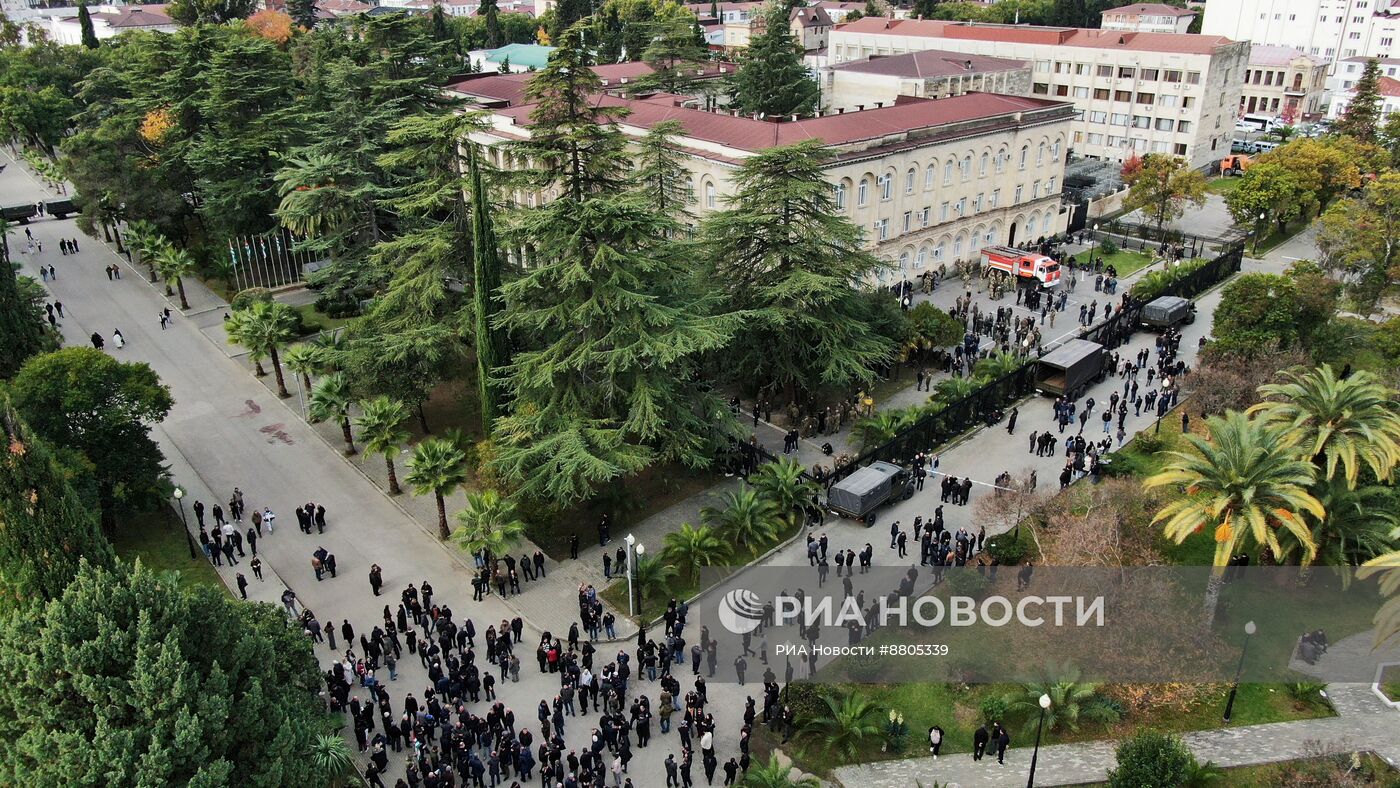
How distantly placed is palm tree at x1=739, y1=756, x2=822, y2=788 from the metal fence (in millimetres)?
12863

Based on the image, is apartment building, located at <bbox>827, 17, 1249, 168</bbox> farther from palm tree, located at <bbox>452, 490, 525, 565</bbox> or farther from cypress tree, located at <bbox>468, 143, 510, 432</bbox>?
palm tree, located at <bbox>452, 490, 525, 565</bbox>

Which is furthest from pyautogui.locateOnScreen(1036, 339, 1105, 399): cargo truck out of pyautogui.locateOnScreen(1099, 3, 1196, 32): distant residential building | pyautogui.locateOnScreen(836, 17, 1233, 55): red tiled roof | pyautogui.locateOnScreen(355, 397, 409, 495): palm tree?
pyautogui.locateOnScreen(1099, 3, 1196, 32): distant residential building

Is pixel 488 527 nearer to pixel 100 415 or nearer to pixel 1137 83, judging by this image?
pixel 100 415

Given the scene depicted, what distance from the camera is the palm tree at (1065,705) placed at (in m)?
22.0

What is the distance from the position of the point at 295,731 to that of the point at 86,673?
11.8 feet

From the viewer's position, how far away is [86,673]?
15.4m

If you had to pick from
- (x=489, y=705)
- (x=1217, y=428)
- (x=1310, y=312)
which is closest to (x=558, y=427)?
(x=489, y=705)

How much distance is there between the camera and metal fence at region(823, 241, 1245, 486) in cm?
3325

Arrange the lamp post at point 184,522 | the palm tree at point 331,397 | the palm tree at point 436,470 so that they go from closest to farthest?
the palm tree at point 436,470, the lamp post at point 184,522, the palm tree at point 331,397

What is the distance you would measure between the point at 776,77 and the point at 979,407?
40829mm

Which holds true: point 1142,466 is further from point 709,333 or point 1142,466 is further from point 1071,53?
point 1071,53

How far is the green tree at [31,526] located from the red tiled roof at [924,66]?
60834mm

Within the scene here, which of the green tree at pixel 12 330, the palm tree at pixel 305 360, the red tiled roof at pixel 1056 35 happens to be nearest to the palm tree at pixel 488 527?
the palm tree at pixel 305 360

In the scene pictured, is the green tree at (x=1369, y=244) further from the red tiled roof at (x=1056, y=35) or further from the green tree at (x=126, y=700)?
the green tree at (x=126, y=700)
